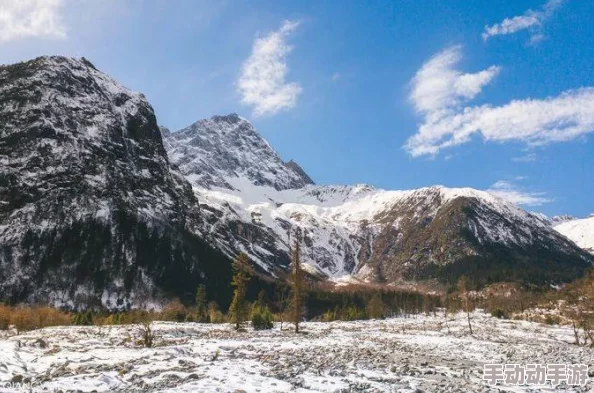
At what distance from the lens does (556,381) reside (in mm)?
27266

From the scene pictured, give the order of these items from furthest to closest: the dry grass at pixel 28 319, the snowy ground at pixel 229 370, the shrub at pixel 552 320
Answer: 1. the shrub at pixel 552 320
2. the dry grass at pixel 28 319
3. the snowy ground at pixel 229 370

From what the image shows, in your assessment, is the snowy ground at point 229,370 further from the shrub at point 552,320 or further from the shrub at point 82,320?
the shrub at point 552,320

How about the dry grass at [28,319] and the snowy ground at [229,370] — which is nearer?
the snowy ground at [229,370]

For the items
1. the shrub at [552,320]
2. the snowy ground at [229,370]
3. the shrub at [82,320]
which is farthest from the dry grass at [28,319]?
the shrub at [552,320]

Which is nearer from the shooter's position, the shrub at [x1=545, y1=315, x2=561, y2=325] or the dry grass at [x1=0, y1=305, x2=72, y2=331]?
the dry grass at [x1=0, y1=305, x2=72, y2=331]

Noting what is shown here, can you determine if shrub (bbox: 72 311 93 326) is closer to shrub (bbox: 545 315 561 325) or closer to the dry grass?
the dry grass

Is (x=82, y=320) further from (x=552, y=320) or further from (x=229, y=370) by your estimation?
(x=552, y=320)

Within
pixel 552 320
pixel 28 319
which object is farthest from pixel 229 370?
pixel 552 320

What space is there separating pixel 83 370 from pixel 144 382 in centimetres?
501

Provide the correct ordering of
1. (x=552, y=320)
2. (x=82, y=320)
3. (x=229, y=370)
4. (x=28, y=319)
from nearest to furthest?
1. (x=229, y=370)
2. (x=28, y=319)
3. (x=82, y=320)
4. (x=552, y=320)

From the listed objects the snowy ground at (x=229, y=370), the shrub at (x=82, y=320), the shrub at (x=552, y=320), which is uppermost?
the snowy ground at (x=229, y=370)

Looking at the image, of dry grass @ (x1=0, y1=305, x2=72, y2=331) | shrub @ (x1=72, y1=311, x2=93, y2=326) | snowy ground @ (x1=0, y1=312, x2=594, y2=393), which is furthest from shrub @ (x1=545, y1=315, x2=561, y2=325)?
dry grass @ (x1=0, y1=305, x2=72, y2=331)

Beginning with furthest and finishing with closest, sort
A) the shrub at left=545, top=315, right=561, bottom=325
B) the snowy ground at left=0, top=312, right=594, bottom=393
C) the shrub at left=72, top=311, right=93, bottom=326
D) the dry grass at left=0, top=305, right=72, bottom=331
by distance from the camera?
the shrub at left=545, top=315, right=561, bottom=325
the shrub at left=72, top=311, right=93, bottom=326
the dry grass at left=0, top=305, right=72, bottom=331
the snowy ground at left=0, top=312, right=594, bottom=393

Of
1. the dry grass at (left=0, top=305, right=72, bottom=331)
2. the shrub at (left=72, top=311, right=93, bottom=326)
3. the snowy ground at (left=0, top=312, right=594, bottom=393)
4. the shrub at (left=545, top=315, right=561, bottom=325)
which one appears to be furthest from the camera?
the shrub at (left=545, top=315, right=561, bottom=325)
